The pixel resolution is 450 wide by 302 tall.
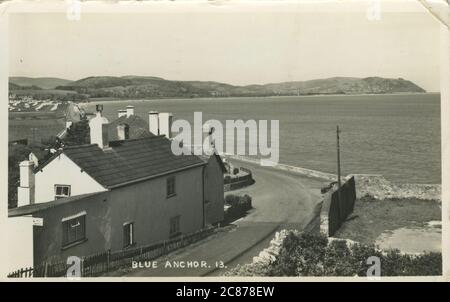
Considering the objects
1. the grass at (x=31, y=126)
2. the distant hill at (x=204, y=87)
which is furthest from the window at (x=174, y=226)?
the grass at (x=31, y=126)

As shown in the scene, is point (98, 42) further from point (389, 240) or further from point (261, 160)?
point (389, 240)

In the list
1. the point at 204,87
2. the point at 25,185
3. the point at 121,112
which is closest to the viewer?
the point at 25,185

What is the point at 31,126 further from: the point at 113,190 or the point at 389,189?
the point at 389,189

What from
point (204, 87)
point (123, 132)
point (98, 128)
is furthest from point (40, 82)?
point (204, 87)

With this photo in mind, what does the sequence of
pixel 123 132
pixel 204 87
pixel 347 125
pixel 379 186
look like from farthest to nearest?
pixel 379 186 < pixel 123 132 < pixel 204 87 < pixel 347 125

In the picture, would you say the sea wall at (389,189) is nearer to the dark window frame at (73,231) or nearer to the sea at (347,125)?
the sea at (347,125)

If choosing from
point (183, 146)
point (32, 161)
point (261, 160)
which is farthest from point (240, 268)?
point (32, 161)
